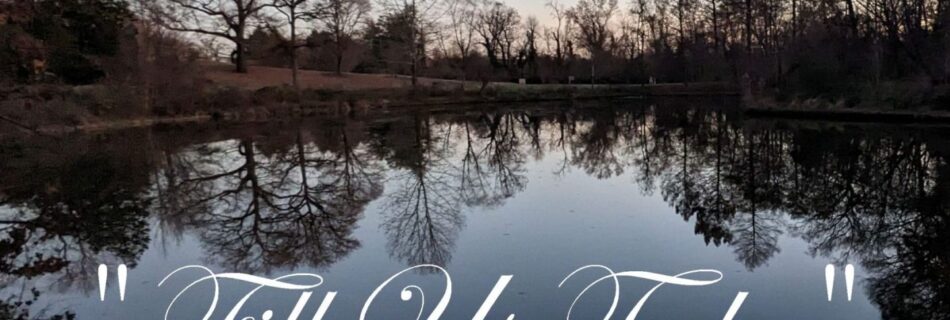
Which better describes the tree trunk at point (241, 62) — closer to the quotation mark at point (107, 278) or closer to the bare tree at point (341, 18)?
the bare tree at point (341, 18)

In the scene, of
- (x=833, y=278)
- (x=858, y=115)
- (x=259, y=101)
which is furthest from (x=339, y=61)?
(x=833, y=278)

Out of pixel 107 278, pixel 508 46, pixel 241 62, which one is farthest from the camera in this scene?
pixel 508 46

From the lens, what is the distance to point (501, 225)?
9.02 meters

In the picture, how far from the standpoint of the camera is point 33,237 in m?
9.18

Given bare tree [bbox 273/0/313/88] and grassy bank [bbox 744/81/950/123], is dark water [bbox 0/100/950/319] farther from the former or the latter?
bare tree [bbox 273/0/313/88]

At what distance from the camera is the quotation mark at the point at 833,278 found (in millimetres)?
5977

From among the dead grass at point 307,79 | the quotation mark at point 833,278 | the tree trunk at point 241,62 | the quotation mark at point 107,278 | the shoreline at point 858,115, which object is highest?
the tree trunk at point 241,62

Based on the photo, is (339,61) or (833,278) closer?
(833,278)

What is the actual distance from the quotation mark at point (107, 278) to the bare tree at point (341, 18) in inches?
1508

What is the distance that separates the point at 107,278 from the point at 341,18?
44414 mm

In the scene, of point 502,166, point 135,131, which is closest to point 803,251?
point 502,166

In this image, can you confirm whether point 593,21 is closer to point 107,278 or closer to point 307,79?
point 307,79

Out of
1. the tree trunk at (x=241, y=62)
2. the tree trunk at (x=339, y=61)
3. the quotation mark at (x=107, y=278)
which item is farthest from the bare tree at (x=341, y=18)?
the quotation mark at (x=107, y=278)

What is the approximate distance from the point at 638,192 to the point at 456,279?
5.60 metres
